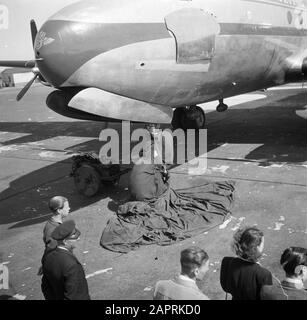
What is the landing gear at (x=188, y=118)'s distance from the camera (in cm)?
1433

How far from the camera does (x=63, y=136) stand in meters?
16.2

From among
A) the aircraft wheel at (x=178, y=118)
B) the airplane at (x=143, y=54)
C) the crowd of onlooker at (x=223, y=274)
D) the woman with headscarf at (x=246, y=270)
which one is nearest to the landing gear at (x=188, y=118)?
the aircraft wheel at (x=178, y=118)

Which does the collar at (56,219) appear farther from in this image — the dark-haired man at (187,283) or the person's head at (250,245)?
the person's head at (250,245)

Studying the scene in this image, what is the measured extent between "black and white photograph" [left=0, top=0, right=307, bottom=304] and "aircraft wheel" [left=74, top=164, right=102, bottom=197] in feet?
0.08

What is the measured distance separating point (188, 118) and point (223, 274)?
34.8 ft

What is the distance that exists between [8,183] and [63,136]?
571 cm

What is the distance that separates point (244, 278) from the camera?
3895 millimetres

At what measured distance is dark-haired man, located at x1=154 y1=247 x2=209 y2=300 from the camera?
3605 mm

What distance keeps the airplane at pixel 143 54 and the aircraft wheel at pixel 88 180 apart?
79.6 inches

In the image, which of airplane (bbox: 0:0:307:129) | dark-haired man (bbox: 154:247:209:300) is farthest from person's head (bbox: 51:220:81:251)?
airplane (bbox: 0:0:307:129)

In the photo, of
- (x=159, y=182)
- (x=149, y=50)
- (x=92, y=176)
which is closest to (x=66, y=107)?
(x=149, y=50)

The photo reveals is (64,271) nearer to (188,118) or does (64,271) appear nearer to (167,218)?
(167,218)

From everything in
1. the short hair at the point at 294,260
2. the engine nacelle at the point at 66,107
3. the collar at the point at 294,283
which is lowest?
the collar at the point at 294,283
